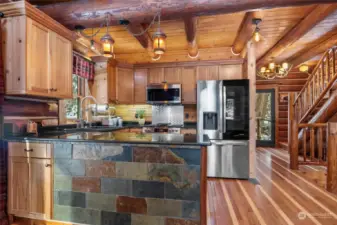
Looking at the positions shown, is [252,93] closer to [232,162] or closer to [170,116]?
[232,162]

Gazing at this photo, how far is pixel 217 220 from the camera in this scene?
2102 millimetres

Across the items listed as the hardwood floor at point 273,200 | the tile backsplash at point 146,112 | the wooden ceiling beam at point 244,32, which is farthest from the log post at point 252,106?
the tile backsplash at point 146,112

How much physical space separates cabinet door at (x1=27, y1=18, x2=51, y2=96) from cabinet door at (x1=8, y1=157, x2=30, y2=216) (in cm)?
79

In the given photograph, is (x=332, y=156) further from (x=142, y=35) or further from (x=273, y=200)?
(x=142, y=35)

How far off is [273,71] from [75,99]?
5819mm

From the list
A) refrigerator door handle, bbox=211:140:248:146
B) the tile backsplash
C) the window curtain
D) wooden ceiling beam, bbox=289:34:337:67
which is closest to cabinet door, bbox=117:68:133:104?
the tile backsplash

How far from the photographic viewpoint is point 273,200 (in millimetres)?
2566

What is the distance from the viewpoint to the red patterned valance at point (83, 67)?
11.4ft

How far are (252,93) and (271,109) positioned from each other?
368 centimetres

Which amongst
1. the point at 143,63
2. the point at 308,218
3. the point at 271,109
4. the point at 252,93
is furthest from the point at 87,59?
the point at 271,109

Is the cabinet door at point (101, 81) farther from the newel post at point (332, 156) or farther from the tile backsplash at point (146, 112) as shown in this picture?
the newel post at point (332, 156)

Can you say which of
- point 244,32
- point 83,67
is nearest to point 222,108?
point 244,32

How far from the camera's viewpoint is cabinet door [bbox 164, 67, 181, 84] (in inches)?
176

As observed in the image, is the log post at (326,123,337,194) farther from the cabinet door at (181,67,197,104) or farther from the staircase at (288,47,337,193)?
the cabinet door at (181,67,197,104)
